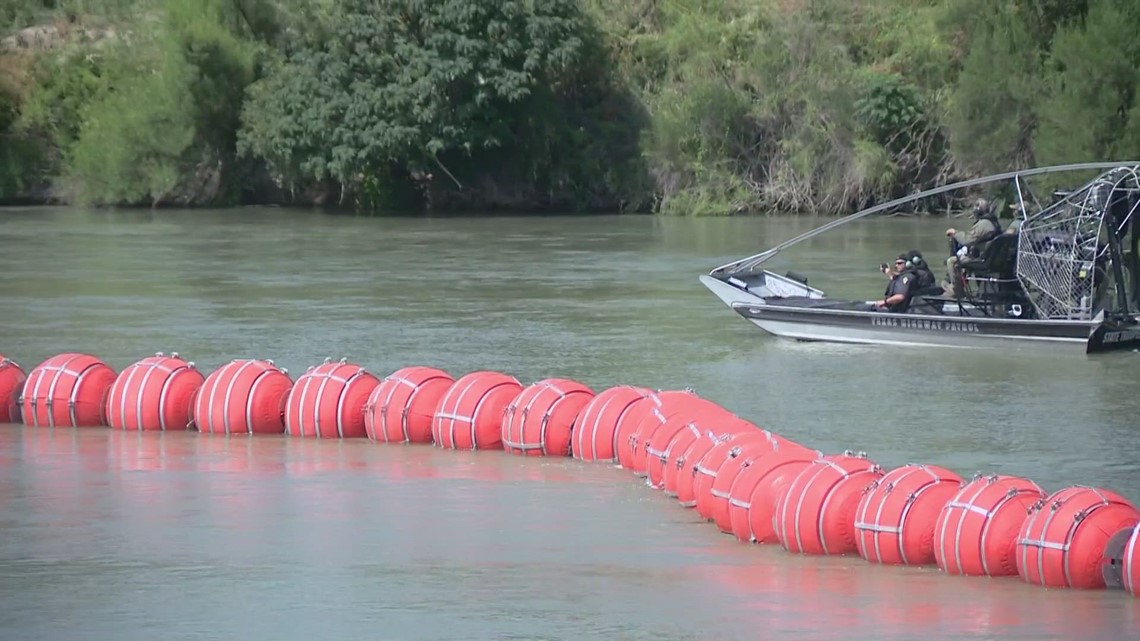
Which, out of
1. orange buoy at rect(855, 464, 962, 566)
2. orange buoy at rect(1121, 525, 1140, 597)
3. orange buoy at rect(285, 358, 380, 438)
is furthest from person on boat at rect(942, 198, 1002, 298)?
orange buoy at rect(1121, 525, 1140, 597)

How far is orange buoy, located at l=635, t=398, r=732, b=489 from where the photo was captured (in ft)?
46.7

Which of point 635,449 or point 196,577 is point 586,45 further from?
point 196,577

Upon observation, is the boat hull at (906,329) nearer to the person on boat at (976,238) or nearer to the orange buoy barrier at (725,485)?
the person on boat at (976,238)

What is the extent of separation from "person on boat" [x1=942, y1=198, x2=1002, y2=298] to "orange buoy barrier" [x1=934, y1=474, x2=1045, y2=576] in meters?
10.5

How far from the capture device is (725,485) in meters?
12.7

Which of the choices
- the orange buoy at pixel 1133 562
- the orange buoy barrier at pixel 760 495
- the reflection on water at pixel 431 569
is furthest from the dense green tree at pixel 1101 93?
the orange buoy at pixel 1133 562

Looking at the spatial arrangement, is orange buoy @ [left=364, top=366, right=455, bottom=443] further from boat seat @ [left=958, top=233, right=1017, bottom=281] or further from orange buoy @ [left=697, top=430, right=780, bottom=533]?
boat seat @ [left=958, top=233, right=1017, bottom=281]

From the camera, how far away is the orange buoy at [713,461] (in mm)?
12906

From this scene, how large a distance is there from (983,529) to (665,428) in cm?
371

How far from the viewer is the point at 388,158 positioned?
49.7 m

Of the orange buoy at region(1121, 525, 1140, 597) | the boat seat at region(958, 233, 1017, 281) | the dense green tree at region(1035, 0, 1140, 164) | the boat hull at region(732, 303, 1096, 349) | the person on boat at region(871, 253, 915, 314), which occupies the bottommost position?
the orange buoy at region(1121, 525, 1140, 597)

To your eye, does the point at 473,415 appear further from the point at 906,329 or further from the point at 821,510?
the point at 906,329

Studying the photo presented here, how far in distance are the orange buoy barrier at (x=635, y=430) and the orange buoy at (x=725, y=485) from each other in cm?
176

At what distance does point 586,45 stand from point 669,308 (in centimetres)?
2664
